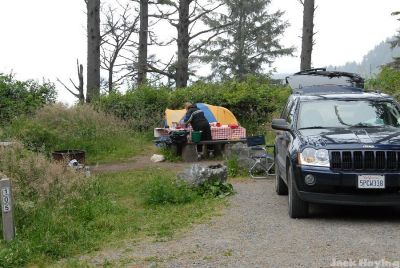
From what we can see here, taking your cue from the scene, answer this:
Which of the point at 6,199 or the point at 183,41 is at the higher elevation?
the point at 183,41

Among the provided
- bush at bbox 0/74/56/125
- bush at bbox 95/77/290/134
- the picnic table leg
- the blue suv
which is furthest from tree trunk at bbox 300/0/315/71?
the blue suv

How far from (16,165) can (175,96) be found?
40.5 feet

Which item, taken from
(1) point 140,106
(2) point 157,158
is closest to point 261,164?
(2) point 157,158

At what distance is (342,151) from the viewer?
709cm

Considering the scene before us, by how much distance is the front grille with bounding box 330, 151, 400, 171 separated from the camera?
7.04 meters

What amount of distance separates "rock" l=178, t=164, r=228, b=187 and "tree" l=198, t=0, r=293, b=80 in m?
34.6

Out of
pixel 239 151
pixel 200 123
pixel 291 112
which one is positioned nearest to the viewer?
pixel 291 112

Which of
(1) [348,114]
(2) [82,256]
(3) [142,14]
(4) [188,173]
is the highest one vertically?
(3) [142,14]

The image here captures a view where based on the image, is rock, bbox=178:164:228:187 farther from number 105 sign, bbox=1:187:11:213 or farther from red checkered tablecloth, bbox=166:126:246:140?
red checkered tablecloth, bbox=166:126:246:140

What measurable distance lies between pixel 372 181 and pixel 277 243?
158 cm

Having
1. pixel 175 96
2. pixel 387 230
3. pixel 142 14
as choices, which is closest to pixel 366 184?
pixel 387 230

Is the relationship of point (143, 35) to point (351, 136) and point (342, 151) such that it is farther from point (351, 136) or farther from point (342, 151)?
point (342, 151)

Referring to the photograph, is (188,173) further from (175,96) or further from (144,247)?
(175,96)

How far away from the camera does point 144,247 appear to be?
21.4 ft
